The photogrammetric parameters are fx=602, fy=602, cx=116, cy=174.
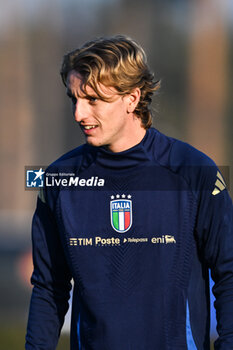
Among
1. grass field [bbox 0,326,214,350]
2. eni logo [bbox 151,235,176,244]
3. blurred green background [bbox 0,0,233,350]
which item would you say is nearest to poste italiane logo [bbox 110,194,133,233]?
eni logo [bbox 151,235,176,244]

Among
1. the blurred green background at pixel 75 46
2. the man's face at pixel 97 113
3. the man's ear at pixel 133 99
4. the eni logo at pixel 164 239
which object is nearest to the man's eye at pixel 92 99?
the man's face at pixel 97 113

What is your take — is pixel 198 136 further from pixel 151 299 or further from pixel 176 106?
pixel 151 299

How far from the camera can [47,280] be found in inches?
77.5

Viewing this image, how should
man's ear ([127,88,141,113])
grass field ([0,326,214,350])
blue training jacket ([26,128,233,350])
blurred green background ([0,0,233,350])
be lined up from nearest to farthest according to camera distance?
blue training jacket ([26,128,233,350]) < man's ear ([127,88,141,113]) < grass field ([0,326,214,350]) < blurred green background ([0,0,233,350])

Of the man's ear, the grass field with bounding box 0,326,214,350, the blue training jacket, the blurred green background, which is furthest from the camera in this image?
the blurred green background

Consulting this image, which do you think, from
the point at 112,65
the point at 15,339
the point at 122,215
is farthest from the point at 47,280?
the point at 15,339

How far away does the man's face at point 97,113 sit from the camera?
1792 mm

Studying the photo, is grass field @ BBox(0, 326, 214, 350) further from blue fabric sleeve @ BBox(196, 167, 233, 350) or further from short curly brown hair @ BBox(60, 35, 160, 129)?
short curly brown hair @ BBox(60, 35, 160, 129)

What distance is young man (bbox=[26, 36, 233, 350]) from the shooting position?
5.72 ft

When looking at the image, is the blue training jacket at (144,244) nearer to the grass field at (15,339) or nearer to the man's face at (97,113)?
the man's face at (97,113)

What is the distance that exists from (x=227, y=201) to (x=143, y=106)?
1.38ft

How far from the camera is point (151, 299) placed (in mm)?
1741

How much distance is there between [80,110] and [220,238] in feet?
1.83

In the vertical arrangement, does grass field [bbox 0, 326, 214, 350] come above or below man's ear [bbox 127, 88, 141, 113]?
below
